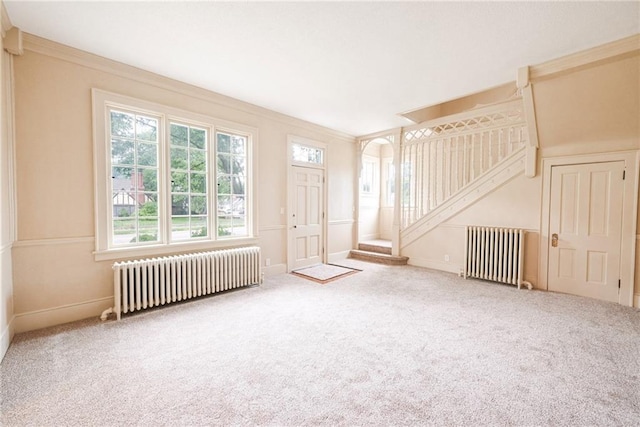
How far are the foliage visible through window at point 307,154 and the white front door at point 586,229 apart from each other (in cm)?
391

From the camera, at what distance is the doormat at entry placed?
15.5 ft

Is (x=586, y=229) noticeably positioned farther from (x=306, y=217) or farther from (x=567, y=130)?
(x=306, y=217)

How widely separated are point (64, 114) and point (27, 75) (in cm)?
41

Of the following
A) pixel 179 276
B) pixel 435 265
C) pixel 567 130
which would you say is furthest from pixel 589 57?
pixel 179 276

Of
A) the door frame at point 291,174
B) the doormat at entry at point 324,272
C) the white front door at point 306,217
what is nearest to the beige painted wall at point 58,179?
the door frame at point 291,174

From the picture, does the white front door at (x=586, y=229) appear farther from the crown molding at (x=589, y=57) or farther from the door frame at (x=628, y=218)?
the crown molding at (x=589, y=57)

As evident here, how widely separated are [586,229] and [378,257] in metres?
3.38

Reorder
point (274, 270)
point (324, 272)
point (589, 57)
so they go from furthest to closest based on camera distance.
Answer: point (324, 272), point (274, 270), point (589, 57)

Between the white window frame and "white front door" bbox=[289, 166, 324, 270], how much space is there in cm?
90

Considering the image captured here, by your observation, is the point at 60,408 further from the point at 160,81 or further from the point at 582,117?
the point at 582,117

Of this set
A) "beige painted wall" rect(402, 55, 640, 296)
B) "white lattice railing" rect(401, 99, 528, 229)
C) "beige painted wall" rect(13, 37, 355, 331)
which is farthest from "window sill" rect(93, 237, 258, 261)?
"beige painted wall" rect(402, 55, 640, 296)

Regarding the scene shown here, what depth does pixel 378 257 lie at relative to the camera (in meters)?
6.08

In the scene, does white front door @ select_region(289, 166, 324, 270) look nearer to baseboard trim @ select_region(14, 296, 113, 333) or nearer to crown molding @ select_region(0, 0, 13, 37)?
baseboard trim @ select_region(14, 296, 113, 333)

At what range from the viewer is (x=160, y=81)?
3531 millimetres
